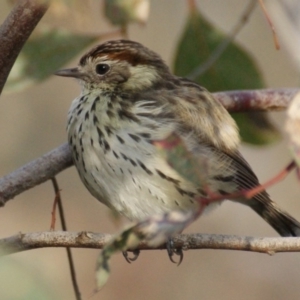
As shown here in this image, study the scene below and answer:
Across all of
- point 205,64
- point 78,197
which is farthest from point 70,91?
point 205,64

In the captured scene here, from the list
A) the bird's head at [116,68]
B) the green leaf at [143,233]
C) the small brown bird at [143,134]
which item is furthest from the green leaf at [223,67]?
the green leaf at [143,233]

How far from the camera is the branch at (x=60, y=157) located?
10.2 ft

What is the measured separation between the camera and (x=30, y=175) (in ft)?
10.4

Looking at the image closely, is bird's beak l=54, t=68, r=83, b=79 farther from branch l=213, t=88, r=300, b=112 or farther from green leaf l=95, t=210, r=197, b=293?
green leaf l=95, t=210, r=197, b=293

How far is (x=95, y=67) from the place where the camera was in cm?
378

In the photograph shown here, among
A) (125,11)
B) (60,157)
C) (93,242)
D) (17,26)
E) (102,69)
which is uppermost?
(102,69)

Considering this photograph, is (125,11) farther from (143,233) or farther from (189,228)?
(189,228)

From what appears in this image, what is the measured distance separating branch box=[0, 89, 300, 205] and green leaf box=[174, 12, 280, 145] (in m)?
0.31

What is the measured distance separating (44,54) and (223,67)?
3.64ft

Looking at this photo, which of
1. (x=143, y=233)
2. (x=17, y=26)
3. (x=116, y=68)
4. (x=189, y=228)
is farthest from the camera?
(x=189, y=228)

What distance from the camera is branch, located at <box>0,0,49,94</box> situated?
2.59 m

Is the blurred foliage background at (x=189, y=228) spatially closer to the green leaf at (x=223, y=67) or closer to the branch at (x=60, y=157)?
the green leaf at (x=223, y=67)

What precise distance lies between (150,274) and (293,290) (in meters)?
1.36

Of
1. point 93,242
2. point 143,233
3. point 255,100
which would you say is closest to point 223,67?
point 255,100
